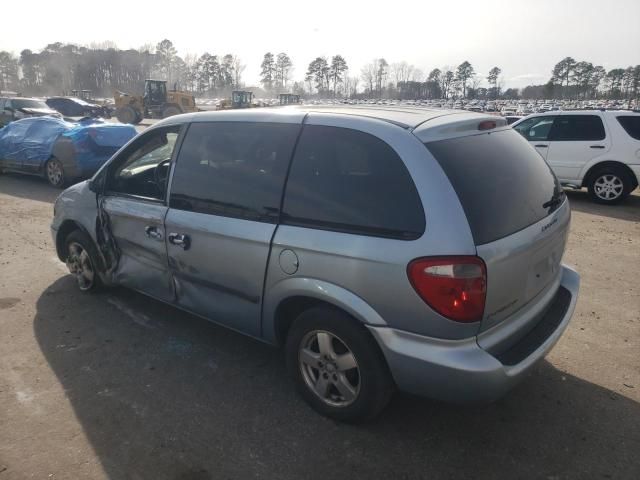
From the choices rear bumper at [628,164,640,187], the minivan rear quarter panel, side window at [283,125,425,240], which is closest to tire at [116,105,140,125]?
rear bumper at [628,164,640,187]

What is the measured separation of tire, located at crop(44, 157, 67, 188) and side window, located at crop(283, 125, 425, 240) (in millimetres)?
8896

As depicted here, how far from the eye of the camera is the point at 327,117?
272cm

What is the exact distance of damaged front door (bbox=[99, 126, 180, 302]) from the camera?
3486mm

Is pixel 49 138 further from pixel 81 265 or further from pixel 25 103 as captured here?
pixel 25 103

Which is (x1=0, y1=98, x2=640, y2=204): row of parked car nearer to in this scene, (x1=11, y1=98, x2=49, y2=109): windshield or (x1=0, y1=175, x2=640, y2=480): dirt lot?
(x1=0, y1=175, x2=640, y2=480): dirt lot

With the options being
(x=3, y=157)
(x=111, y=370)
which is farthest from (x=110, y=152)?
(x=111, y=370)

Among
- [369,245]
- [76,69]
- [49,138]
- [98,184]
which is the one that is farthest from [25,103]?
[76,69]

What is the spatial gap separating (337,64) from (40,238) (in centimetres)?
11010

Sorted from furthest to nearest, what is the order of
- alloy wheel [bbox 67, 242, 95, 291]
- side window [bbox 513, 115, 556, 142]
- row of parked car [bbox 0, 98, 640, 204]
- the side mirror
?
side window [bbox 513, 115, 556, 142] → row of parked car [bbox 0, 98, 640, 204] → alloy wheel [bbox 67, 242, 95, 291] → the side mirror

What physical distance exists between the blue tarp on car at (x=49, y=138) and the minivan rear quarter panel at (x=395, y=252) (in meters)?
8.73

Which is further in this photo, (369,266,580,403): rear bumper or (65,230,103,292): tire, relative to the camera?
(65,230,103,292): tire

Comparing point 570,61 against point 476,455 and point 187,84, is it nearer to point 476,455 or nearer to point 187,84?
point 187,84

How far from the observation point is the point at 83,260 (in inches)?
174

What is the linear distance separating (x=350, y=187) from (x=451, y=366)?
1037 mm
